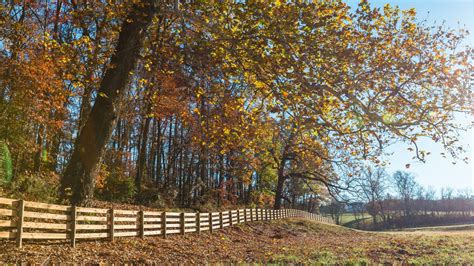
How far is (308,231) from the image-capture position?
26.4 meters

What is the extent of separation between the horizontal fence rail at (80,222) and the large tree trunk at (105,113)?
0.62 metres

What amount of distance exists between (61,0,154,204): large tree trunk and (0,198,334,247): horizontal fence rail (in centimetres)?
62

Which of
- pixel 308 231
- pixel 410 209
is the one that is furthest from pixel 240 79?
pixel 410 209

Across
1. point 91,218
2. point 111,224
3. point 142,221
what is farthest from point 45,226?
point 142,221

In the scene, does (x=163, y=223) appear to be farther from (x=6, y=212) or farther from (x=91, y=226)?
(x=6, y=212)

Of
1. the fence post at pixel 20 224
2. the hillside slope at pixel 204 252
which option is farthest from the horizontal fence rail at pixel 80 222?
the hillside slope at pixel 204 252

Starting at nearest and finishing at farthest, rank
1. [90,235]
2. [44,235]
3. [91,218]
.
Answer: [44,235] < [91,218] < [90,235]

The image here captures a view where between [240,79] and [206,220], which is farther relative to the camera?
[206,220]

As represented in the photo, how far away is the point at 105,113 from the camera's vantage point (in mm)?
9805

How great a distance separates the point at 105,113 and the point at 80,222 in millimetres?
2911

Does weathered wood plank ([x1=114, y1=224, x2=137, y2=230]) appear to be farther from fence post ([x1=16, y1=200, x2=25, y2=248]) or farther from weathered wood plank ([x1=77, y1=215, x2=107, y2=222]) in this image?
fence post ([x1=16, y1=200, x2=25, y2=248])

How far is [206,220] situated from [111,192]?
19.8 feet

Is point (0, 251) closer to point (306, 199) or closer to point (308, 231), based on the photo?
point (308, 231)

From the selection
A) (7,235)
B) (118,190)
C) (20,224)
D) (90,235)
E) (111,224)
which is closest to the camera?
(7,235)
